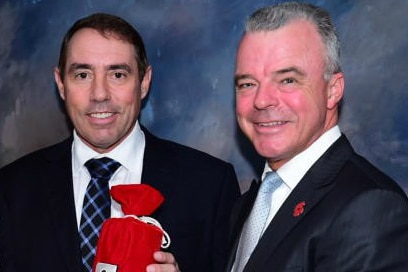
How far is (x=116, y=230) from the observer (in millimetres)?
1755

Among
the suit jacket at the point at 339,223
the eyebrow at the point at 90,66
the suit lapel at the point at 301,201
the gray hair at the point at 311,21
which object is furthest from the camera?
the eyebrow at the point at 90,66

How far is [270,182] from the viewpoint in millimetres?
1885

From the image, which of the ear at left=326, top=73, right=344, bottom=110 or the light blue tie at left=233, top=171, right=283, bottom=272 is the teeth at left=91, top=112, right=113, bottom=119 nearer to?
the light blue tie at left=233, top=171, right=283, bottom=272

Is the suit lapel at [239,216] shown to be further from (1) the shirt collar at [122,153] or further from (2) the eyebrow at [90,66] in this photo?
(2) the eyebrow at [90,66]

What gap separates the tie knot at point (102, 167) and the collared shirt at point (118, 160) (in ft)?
0.06

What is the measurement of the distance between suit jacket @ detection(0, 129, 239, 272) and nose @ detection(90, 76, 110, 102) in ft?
0.81

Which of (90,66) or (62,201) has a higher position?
(90,66)

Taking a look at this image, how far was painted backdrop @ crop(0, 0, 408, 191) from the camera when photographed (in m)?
2.25

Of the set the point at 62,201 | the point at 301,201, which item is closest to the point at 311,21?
the point at 301,201

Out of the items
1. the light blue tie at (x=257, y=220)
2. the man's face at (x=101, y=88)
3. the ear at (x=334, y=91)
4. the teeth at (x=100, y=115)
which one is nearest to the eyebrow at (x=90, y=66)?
the man's face at (x=101, y=88)

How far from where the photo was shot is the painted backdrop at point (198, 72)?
2.25m

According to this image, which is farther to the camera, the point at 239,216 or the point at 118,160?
the point at 118,160

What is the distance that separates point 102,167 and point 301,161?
0.77 m

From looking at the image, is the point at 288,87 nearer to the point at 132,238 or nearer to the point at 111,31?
the point at 132,238
